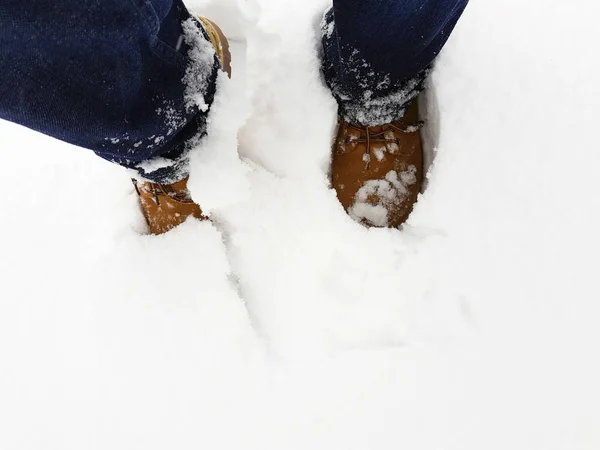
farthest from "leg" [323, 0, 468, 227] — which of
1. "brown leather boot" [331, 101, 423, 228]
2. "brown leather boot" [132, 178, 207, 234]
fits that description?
"brown leather boot" [132, 178, 207, 234]

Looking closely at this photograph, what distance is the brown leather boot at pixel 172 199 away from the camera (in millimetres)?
872

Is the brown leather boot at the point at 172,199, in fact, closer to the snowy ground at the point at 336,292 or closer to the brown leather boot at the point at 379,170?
the snowy ground at the point at 336,292

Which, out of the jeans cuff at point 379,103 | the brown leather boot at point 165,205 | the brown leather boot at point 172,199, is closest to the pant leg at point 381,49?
the jeans cuff at point 379,103

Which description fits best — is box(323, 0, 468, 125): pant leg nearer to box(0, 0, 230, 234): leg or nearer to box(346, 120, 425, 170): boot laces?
box(346, 120, 425, 170): boot laces

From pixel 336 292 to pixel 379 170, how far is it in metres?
0.26

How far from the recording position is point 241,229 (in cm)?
97

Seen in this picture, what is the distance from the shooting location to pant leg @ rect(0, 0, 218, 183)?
0.46 m

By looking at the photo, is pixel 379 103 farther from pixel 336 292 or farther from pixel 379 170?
pixel 336 292

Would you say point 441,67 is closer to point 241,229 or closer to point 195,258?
point 241,229

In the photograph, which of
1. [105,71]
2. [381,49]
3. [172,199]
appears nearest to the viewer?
[105,71]

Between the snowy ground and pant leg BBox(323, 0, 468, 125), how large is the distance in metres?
0.09

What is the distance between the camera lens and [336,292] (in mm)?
928

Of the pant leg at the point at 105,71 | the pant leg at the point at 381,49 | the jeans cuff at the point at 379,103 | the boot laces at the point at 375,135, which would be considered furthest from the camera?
the boot laces at the point at 375,135

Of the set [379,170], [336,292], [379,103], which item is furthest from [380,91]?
[336,292]
